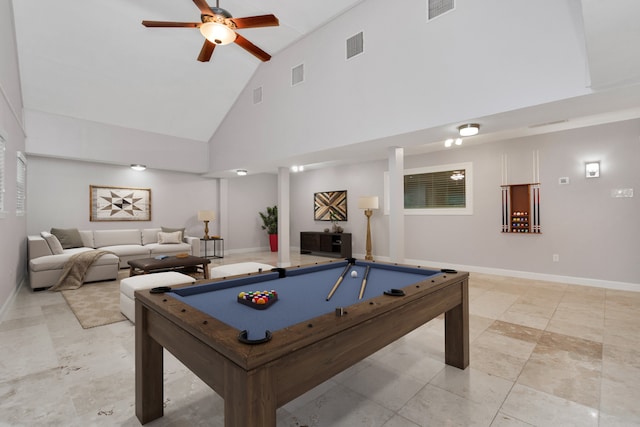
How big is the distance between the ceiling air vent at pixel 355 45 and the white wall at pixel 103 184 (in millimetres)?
5437

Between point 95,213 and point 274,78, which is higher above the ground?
point 274,78

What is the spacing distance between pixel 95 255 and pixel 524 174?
749cm

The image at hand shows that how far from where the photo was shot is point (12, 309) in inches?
143

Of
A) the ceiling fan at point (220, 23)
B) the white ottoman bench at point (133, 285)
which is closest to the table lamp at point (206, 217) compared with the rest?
the white ottoman bench at point (133, 285)

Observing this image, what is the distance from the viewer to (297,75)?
5371 mm

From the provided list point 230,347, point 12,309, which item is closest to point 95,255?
point 12,309

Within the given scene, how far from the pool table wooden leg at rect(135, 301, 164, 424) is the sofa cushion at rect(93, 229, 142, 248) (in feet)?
18.8

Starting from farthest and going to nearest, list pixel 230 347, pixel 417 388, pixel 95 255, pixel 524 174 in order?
pixel 524 174 → pixel 95 255 → pixel 417 388 → pixel 230 347

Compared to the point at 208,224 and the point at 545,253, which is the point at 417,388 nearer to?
the point at 545,253

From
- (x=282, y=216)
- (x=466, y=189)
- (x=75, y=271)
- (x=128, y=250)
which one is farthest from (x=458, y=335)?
(x=128, y=250)

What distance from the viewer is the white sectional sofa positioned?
14.9ft

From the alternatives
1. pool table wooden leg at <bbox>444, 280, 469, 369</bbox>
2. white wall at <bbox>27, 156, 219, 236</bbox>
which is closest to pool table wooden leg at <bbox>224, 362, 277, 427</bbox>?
pool table wooden leg at <bbox>444, 280, 469, 369</bbox>

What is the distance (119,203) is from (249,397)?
730 cm

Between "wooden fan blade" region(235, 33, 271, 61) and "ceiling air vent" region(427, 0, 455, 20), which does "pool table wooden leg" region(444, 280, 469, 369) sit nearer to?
"ceiling air vent" region(427, 0, 455, 20)
